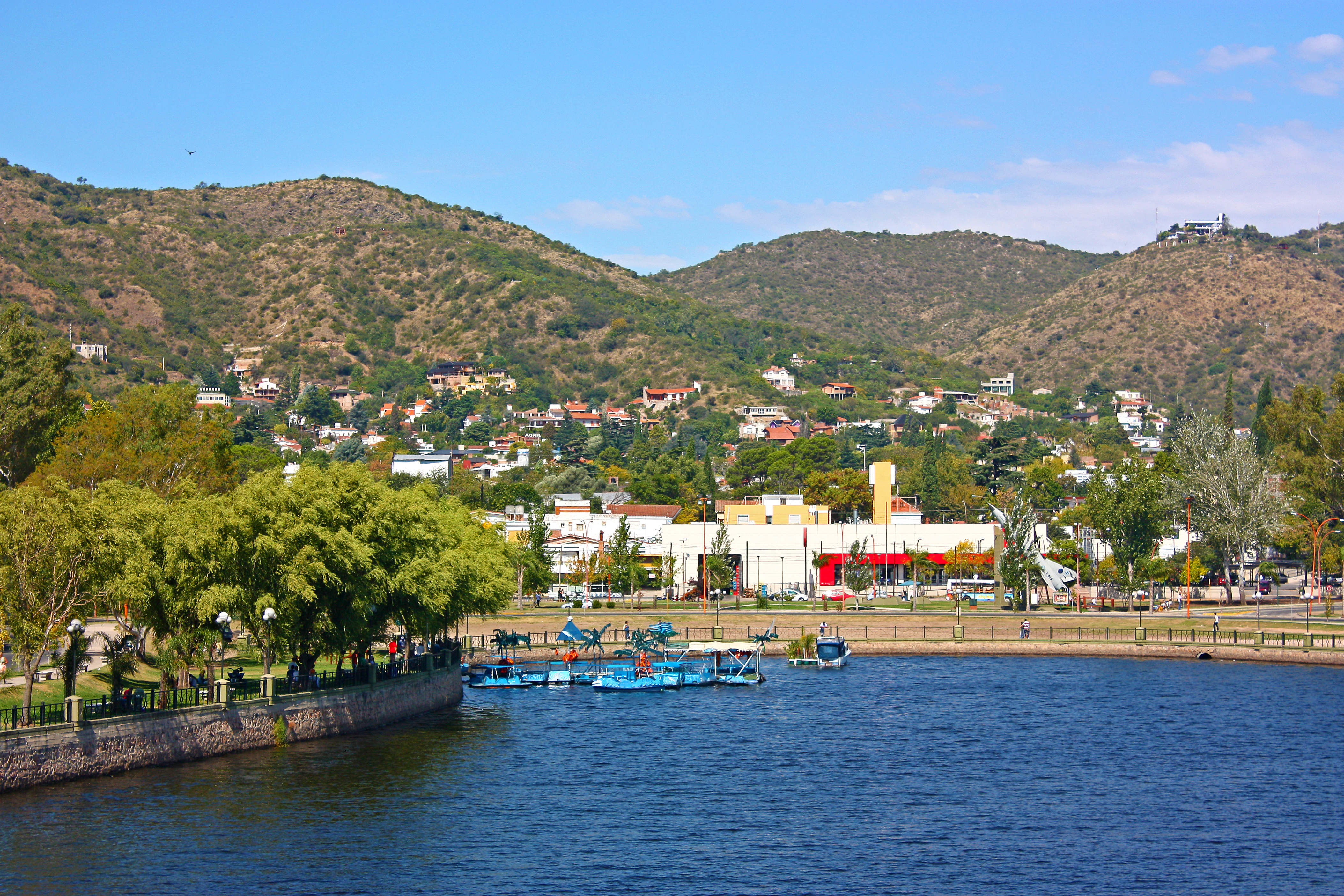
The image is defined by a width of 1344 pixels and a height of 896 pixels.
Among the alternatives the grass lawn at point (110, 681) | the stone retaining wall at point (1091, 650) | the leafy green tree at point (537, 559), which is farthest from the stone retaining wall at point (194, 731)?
the leafy green tree at point (537, 559)

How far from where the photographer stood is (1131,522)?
11156 centimetres

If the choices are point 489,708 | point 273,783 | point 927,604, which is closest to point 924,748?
point 489,708

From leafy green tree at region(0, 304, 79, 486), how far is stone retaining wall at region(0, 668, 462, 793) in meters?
43.2

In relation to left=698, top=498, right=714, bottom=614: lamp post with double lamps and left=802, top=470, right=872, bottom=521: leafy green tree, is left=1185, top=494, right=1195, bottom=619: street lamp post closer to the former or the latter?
left=698, top=498, right=714, bottom=614: lamp post with double lamps

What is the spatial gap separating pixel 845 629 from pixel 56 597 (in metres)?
62.2

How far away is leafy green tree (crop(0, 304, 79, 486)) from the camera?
91250 millimetres

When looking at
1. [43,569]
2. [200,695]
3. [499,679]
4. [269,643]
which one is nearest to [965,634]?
[499,679]

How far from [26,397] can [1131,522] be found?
289 feet

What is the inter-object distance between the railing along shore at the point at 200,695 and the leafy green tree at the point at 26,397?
39.0 metres

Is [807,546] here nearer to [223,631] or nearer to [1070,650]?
[1070,650]

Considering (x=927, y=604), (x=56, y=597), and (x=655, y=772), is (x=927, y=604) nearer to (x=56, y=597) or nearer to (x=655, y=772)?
(x=655, y=772)

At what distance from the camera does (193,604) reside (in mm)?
54656

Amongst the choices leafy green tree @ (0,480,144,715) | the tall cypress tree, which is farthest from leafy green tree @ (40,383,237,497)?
the tall cypress tree

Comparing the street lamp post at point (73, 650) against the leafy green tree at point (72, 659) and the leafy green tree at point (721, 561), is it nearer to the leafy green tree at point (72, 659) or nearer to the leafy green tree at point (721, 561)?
the leafy green tree at point (72, 659)
